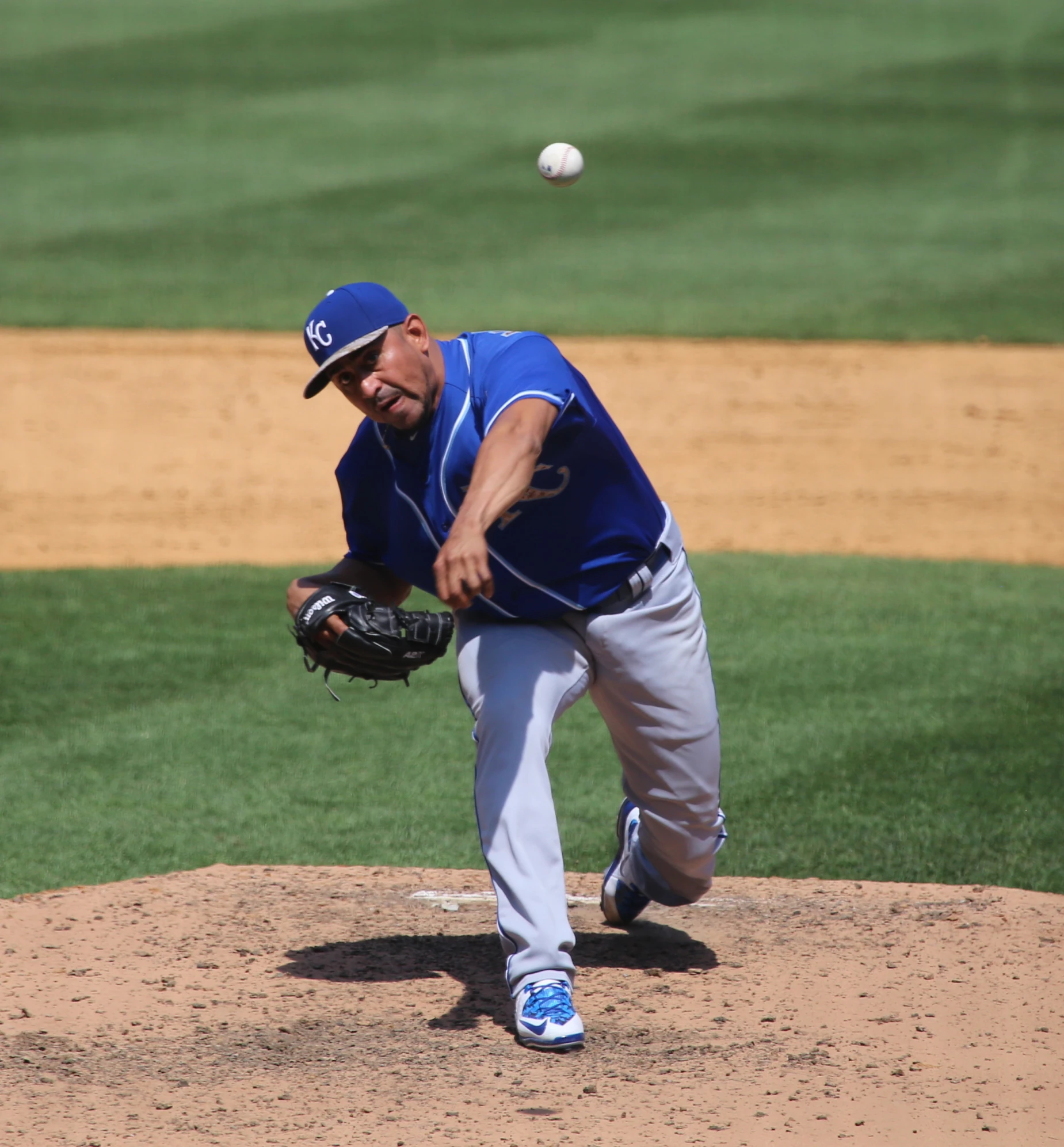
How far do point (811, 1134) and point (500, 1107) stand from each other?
0.60m

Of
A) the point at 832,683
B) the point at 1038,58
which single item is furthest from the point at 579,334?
the point at 1038,58

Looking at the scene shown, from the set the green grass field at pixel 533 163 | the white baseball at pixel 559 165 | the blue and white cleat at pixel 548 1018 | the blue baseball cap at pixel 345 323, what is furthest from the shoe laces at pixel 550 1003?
the green grass field at pixel 533 163

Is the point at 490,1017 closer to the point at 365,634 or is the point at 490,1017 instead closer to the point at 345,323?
the point at 365,634

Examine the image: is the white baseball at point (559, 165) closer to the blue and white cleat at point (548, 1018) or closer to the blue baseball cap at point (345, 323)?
the blue baseball cap at point (345, 323)

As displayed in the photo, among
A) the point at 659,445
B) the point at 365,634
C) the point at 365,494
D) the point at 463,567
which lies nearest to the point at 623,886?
the point at 365,634

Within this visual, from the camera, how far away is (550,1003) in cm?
358

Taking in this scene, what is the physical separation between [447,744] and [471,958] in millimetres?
2031

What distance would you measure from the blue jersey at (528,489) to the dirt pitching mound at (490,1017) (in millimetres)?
986

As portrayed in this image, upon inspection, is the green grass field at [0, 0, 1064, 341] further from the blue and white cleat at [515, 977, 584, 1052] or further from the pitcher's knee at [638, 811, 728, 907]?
the blue and white cleat at [515, 977, 584, 1052]

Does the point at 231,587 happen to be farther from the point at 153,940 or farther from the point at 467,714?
the point at 153,940

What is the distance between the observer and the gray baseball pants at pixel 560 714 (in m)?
3.66

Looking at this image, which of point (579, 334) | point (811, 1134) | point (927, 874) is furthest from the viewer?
point (579, 334)

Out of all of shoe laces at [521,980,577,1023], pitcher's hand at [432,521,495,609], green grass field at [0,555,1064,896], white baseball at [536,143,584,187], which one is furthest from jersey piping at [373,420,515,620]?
white baseball at [536,143,584,187]

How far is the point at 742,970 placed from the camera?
4.13 m
